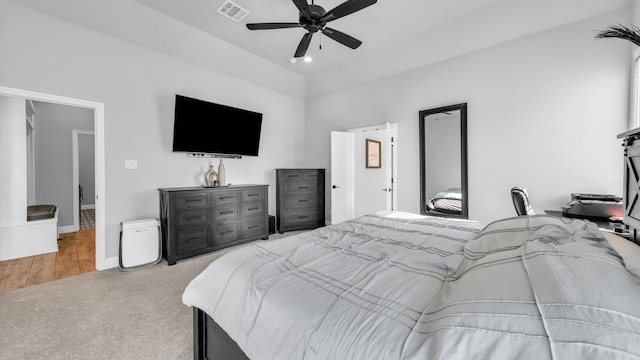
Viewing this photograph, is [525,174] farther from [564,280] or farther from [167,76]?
[167,76]

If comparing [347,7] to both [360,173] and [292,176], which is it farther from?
[292,176]

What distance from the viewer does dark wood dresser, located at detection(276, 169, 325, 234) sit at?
4.77 metres

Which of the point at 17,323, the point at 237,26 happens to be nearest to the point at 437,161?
the point at 237,26

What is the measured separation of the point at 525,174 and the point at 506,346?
336cm

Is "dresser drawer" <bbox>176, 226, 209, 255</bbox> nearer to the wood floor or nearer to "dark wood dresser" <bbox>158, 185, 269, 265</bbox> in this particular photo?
"dark wood dresser" <bbox>158, 185, 269, 265</bbox>

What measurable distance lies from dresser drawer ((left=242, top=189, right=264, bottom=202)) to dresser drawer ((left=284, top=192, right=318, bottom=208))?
2.01 feet

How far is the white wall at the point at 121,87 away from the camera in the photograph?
2688 mm

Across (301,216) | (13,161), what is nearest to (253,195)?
(301,216)

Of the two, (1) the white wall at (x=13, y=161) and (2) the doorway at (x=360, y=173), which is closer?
(1) the white wall at (x=13, y=161)

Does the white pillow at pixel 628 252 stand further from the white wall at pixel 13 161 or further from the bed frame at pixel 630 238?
the white wall at pixel 13 161

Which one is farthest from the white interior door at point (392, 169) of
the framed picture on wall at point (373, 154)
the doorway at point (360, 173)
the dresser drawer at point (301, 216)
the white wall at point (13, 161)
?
the white wall at point (13, 161)

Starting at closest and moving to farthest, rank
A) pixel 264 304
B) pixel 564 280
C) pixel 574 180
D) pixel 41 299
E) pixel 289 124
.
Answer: pixel 564 280 → pixel 264 304 → pixel 41 299 → pixel 574 180 → pixel 289 124

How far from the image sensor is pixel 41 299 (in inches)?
92.4

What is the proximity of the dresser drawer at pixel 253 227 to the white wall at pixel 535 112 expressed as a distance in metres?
2.41
